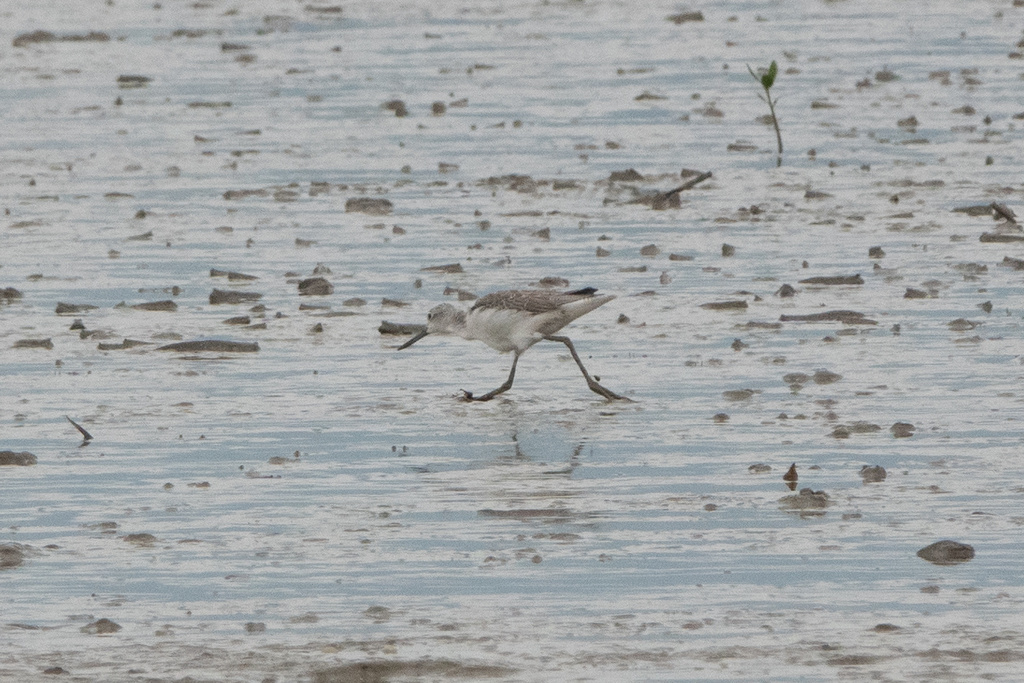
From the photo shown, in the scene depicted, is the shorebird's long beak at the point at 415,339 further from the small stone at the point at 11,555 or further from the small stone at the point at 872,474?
the small stone at the point at 11,555

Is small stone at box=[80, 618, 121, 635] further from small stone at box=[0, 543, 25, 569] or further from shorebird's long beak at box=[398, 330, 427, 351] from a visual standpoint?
shorebird's long beak at box=[398, 330, 427, 351]

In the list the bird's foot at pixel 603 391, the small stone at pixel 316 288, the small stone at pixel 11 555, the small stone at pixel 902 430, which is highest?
the small stone at pixel 316 288

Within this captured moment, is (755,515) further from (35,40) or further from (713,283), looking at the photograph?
(35,40)

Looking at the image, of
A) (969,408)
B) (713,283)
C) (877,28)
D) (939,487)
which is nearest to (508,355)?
(713,283)

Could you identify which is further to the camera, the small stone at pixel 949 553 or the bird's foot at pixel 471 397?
the bird's foot at pixel 471 397

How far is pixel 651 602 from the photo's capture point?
8148 mm

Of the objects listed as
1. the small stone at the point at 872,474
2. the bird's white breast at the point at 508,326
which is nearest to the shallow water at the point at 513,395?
the small stone at the point at 872,474

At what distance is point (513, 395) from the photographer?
12234 mm

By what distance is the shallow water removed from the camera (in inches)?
311

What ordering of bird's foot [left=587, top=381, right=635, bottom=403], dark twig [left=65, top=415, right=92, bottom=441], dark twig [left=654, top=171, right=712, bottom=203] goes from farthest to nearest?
dark twig [left=654, top=171, right=712, bottom=203] < bird's foot [left=587, top=381, right=635, bottom=403] < dark twig [left=65, top=415, right=92, bottom=441]

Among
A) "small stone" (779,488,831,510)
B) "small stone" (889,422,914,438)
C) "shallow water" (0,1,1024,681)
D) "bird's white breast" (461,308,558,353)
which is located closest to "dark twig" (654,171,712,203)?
"shallow water" (0,1,1024,681)

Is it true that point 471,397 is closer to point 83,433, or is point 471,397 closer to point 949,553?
point 83,433

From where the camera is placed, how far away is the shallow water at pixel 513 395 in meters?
7.91

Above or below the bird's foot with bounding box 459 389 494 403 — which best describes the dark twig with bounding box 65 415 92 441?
below
